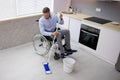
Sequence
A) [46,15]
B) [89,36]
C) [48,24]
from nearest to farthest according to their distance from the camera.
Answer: [46,15], [48,24], [89,36]

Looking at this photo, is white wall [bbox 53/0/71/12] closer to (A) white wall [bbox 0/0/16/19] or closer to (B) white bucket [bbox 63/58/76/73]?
(A) white wall [bbox 0/0/16/19]

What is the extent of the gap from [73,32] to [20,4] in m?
1.57

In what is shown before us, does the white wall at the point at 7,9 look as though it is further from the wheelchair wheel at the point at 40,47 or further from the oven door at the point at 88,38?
the oven door at the point at 88,38

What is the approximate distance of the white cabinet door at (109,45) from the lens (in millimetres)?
2785

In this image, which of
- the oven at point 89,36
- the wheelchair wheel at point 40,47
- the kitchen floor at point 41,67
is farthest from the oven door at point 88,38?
the wheelchair wheel at point 40,47

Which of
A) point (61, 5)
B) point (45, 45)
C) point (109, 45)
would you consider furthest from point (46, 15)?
point (109, 45)

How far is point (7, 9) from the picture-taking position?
3.11m

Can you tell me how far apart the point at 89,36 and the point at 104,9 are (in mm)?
821

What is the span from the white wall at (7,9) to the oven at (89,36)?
1.75m

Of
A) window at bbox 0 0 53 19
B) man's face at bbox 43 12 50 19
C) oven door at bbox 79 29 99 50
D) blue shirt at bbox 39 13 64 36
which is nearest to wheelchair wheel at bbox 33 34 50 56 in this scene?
blue shirt at bbox 39 13 64 36

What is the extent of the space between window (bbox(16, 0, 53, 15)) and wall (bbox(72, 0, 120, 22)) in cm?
96

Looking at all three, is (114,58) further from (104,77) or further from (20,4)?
(20,4)

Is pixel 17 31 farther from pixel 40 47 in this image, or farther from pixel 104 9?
pixel 104 9

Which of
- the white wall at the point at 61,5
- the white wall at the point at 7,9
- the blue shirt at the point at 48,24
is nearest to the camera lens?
the blue shirt at the point at 48,24
